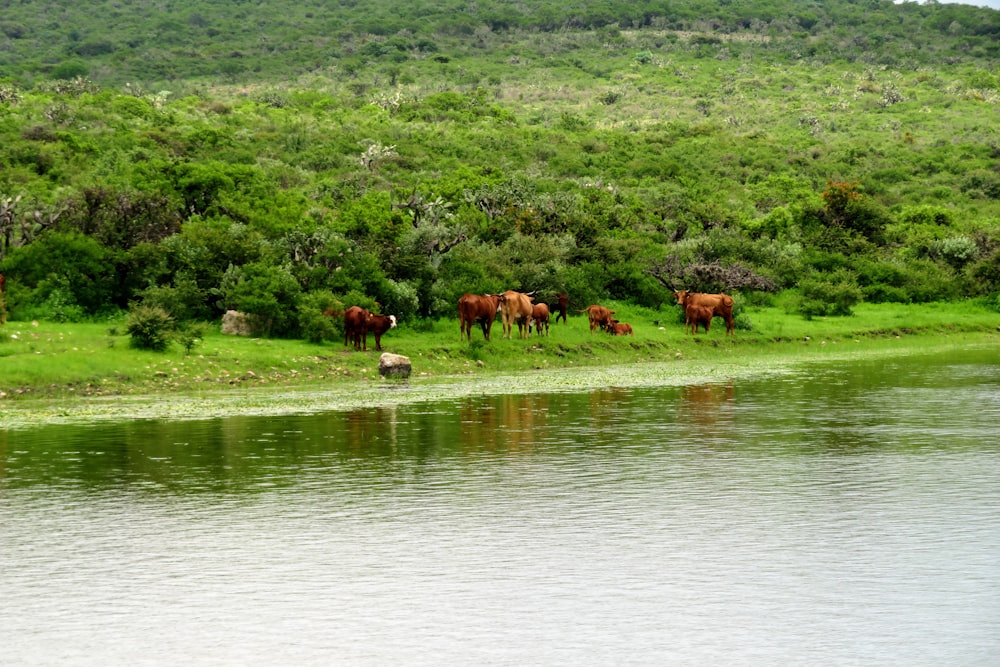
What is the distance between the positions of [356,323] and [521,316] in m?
7.56

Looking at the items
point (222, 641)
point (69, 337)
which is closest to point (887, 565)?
point (222, 641)

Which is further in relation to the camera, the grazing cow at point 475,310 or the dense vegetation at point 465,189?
the dense vegetation at point 465,189

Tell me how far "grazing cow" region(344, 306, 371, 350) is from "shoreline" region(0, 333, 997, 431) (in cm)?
306

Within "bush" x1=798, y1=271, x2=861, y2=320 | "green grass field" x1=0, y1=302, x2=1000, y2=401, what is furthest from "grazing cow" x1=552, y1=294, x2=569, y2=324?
"bush" x1=798, y1=271, x2=861, y2=320

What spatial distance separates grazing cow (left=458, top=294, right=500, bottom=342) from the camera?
4759 cm

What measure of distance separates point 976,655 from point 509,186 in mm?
60374

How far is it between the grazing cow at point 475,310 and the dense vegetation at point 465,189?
2.63 metres

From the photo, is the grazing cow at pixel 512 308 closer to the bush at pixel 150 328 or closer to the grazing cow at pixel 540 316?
the grazing cow at pixel 540 316

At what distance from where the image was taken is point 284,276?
152 feet

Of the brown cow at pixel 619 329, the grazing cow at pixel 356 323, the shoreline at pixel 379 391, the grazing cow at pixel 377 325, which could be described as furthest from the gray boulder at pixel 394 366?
the brown cow at pixel 619 329

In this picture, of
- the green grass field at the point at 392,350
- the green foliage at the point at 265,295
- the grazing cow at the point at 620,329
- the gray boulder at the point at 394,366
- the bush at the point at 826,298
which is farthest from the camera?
the bush at the point at 826,298

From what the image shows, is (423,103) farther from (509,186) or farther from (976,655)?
(976,655)

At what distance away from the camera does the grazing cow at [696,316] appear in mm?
56375

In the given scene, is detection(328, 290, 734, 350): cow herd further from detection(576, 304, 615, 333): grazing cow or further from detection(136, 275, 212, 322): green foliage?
detection(136, 275, 212, 322): green foliage
